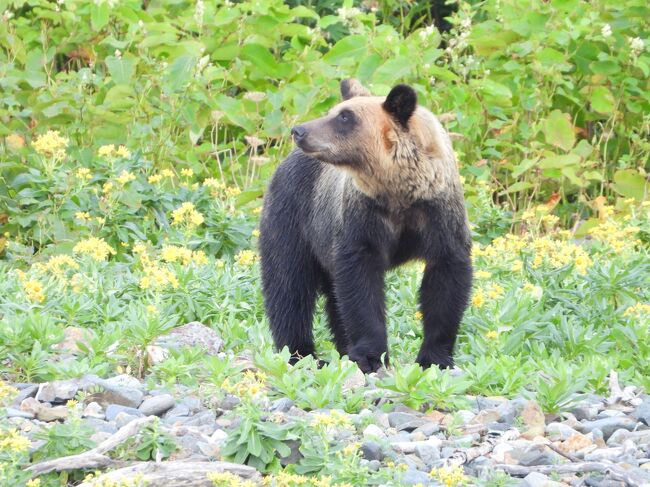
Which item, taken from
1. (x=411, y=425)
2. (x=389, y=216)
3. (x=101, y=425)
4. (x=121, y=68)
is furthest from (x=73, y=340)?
(x=121, y=68)

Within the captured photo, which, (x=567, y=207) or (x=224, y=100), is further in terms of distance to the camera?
(x=567, y=207)

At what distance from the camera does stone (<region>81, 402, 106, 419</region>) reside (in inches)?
181

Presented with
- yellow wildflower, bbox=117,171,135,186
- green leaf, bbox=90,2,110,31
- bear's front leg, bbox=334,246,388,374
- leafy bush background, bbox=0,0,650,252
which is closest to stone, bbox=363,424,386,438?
bear's front leg, bbox=334,246,388,374

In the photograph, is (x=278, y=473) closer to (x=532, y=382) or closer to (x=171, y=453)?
(x=171, y=453)

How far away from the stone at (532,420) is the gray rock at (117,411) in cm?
144

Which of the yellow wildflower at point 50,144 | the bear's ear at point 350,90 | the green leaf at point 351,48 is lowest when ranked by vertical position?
the yellow wildflower at point 50,144

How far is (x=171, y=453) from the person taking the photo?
4211 mm

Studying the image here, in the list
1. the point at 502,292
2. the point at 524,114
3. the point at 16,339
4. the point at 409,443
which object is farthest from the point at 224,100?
the point at 409,443

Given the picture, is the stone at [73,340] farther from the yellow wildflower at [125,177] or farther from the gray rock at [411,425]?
the yellow wildflower at [125,177]

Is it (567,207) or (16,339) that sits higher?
(16,339)

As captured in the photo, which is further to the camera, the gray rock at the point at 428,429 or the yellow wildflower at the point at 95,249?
the yellow wildflower at the point at 95,249

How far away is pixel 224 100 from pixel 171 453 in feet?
18.7

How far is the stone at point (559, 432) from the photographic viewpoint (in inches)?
178

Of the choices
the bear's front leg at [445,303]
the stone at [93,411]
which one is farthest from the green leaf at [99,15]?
the stone at [93,411]
